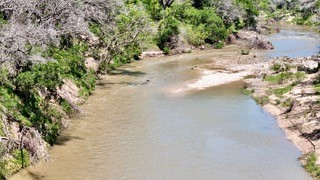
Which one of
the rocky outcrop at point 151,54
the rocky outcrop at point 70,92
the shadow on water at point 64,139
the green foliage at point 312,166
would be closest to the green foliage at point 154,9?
the rocky outcrop at point 151,54

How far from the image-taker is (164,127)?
91.9 feet

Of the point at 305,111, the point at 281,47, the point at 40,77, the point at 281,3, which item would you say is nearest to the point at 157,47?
the point at 281,47

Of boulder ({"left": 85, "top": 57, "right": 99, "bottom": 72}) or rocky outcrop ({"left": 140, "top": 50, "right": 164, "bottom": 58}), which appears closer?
boulder ({"left": 85, "top": 57, "right": 99, "bottom": 72})

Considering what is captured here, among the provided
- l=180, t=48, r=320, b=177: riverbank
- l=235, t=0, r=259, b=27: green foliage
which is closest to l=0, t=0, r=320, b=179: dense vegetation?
l=180, t=48, r=320, b=177: riverbank

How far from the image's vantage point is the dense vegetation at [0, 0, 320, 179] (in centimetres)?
2172

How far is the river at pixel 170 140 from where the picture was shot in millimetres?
21453

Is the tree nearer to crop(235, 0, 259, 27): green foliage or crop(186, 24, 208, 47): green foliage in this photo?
crop(186, 24, 208, 47): green foliage

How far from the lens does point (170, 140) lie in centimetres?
2562

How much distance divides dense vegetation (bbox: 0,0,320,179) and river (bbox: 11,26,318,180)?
1.28 metres

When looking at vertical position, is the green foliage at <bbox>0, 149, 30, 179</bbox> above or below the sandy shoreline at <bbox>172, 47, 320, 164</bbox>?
above

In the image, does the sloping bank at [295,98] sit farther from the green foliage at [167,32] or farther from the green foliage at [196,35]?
the green foliage at [196,35]

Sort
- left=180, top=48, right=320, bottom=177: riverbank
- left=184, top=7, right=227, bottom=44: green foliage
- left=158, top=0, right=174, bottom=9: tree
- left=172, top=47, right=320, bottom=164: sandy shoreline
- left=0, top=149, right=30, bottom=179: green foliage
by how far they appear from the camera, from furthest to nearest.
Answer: left=158, top=0, right=174, bottom=9: tree → left=184, top=7, right=227, bottom=44: green foliage → left=172, top=47, right=320, bottom=164: sandy shoreline → left=180, top=48, right=320, bottom=177: riverbank → left=0, top=149, right=30, bottom=179: green foliage

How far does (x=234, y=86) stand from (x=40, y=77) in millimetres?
21034

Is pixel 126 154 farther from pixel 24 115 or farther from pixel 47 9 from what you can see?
pixel 47 9
